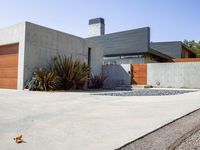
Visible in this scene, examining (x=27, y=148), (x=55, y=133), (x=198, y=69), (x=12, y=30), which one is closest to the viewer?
(x=27, y=148)

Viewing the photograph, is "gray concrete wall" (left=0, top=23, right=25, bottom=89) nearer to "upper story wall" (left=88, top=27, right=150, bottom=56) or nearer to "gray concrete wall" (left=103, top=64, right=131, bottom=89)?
"gray concrete wall" (left=103, top=64, right=131, bottom=89)

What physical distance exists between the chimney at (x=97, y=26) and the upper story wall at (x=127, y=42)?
463 cm

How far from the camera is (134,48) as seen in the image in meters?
23.1

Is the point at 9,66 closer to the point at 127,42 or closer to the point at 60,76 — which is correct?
the point at 60,76

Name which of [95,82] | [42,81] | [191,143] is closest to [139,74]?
[95,82]

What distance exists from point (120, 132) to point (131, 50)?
823 inches

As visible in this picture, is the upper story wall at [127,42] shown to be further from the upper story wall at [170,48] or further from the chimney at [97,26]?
the upper story wall at [170,48]

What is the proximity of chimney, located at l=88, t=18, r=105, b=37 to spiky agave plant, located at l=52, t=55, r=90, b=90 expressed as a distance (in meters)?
18.3

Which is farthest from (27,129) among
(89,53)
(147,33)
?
(147,33)

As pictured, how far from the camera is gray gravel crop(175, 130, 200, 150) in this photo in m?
2.39

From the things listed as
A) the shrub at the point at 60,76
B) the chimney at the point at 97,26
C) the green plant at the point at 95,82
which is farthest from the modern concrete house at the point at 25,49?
the chimney at the point at 97,26

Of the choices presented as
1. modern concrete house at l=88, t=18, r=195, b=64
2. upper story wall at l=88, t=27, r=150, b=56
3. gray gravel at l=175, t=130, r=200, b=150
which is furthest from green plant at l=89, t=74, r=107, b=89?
gray gravel at l=175, t=130, r=200, b=150

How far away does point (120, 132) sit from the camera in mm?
2928

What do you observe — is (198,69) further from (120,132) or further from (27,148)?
(27,148)
